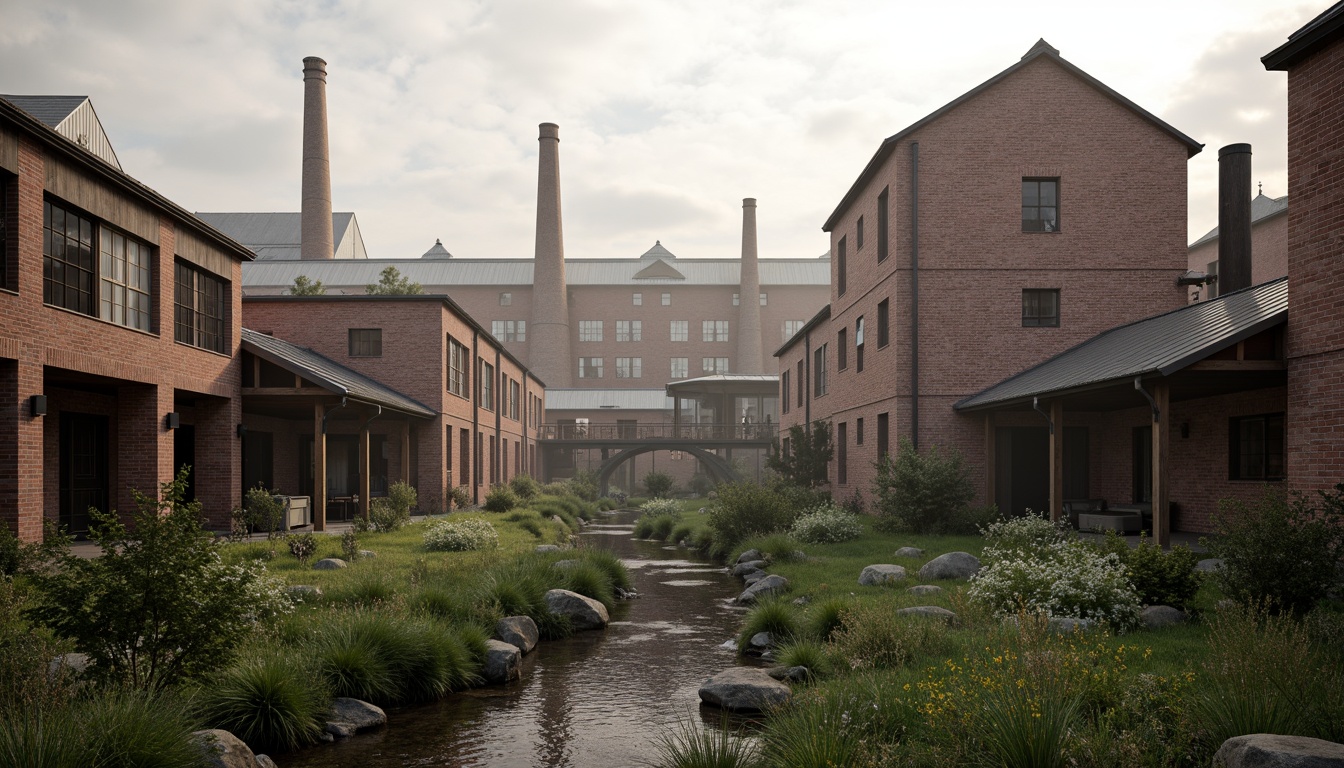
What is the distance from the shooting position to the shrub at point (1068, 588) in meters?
9.53

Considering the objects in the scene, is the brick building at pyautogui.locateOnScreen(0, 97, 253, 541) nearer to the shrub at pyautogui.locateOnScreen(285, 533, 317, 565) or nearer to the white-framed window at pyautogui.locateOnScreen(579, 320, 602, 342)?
the shrub at pyautogui.locateOnScreen(285, 533, 317, 565)

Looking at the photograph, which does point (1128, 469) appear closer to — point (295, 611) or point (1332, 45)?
point (1332, 45)

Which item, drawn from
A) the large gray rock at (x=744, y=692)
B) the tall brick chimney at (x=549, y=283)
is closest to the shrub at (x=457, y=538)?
the large gray rock at (x=744, y=692)

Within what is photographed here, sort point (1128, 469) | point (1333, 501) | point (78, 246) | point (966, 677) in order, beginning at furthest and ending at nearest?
point (1128, 469), point (78, 246), point (1333, 501), point (966, 677)

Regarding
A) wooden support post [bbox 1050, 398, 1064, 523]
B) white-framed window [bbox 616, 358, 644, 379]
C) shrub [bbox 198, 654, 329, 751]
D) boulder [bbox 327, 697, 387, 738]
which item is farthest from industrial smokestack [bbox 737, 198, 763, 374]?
shrub [bbox 198, 654, 329, 751]

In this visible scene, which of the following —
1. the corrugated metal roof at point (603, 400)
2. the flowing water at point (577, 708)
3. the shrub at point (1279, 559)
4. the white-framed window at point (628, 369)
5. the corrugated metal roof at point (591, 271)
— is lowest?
the flowing water at point (577, 708)

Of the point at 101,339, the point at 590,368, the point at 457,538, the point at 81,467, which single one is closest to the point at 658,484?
the point at 590,368

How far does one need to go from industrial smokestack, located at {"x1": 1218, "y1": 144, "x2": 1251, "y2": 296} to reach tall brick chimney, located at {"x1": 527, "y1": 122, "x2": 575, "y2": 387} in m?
40.1

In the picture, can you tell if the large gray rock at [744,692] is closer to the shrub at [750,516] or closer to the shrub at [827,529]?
the shrub at [827,529]

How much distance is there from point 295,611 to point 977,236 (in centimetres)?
1667

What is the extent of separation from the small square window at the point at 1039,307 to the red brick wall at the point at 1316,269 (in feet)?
30.0

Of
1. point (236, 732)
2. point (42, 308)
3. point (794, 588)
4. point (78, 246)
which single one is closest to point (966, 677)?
point (236, 732)

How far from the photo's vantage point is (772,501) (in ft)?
68.4

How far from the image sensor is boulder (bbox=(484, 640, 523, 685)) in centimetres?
970
